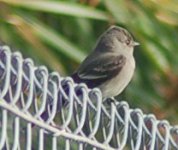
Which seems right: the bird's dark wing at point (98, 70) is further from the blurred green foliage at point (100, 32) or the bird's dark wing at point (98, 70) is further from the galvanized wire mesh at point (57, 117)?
the galvanized wire mesh at point (57, 117)

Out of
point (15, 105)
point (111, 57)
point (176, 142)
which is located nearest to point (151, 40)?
point (111, 57)

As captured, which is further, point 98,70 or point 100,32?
point 100,32

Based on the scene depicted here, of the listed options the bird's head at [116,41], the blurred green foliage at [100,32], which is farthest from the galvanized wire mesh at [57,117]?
the bird's head at [116,41]

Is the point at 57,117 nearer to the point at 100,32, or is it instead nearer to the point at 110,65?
the point at 110,65

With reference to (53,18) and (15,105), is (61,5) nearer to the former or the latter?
(53,18)

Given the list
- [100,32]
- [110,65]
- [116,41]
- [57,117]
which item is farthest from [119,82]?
[57,117]

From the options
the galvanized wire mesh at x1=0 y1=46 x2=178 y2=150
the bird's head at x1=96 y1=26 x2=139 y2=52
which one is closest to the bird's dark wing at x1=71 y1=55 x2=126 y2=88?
the bird's head at x1=96 y1=26 x2=139 y2=52

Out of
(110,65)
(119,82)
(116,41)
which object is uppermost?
(116,41)
